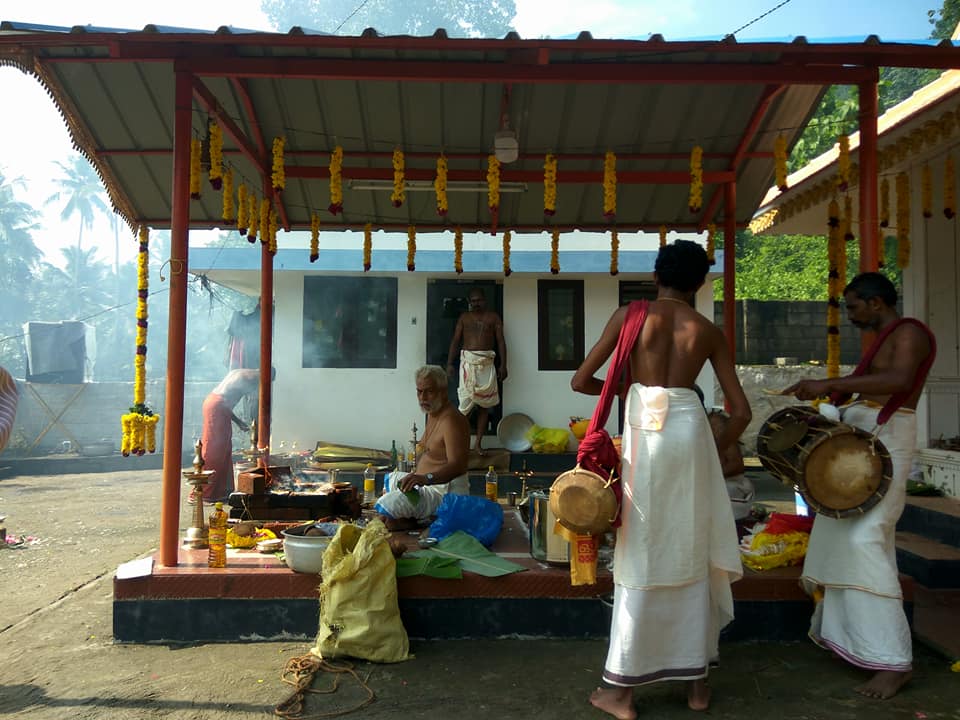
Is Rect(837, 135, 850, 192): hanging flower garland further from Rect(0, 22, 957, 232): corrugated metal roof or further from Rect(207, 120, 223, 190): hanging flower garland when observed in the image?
Rect(207, 120, 223, 190): hanging flower garland

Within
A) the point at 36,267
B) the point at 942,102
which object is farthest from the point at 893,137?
the point at 36,267

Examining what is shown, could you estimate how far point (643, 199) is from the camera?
873 cm

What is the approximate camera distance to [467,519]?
17.7ft

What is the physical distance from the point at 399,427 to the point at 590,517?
28.8 ft

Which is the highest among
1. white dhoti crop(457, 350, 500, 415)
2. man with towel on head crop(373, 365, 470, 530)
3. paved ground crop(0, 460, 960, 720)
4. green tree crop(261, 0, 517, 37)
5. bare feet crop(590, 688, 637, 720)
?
green tree crop(261, 0, 517, 37)

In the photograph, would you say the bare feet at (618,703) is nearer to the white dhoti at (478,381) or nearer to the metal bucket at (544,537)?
the metal bucket at (544,537)

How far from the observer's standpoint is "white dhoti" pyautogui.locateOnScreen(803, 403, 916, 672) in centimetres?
386

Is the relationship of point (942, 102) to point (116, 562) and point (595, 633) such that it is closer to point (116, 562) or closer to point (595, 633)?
point (595, 633)

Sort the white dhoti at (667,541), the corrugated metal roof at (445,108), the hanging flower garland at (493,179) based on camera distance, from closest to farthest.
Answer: the white dhoti at (667,541)
the corrugated metal roof at (445,108)
the hanging flower garland at (493,179)

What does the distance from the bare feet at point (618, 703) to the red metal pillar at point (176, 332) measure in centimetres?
275

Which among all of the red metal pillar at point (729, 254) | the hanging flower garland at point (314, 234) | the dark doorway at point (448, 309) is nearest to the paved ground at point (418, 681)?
the hanging flower garland at point (314, 234)

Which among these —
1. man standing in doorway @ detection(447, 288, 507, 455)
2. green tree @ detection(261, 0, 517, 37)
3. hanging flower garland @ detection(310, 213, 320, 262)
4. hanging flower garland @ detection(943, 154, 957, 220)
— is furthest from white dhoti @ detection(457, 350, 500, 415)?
green tree @ detection(261, 0, 517, 37)

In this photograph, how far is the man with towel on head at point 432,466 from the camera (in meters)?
5.66

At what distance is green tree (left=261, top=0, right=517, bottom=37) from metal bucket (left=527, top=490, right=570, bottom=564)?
2273 inches
